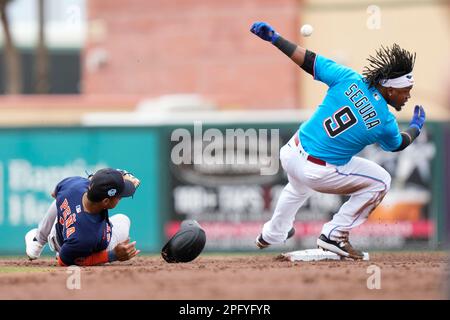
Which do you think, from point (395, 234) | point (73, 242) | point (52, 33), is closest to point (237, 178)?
point (395, 234)

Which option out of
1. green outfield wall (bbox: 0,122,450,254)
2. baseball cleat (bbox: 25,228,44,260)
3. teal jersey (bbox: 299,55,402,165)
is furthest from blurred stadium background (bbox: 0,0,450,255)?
teal jersey (bbox: 299,55,402,165)

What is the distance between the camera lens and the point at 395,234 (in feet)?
53.6

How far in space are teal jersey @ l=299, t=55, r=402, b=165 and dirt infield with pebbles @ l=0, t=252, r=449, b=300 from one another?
3.36ft

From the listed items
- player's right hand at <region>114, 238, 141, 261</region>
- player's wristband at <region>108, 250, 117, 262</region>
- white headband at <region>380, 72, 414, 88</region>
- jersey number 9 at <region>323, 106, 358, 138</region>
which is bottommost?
player's wristband at <region>108, 250, 117, 262</region>

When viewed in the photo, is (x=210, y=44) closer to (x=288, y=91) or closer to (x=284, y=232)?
(x=288, y=91)

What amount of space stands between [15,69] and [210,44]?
15.4 ft

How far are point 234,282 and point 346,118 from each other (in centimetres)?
204

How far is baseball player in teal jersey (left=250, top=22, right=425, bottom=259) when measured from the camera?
9.62 meters

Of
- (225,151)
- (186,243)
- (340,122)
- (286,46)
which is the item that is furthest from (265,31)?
(225,151)

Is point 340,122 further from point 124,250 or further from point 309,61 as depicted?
point 124,250

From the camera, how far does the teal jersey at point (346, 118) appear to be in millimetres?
9602

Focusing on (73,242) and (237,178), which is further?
(237,178)

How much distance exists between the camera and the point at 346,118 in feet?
31.6

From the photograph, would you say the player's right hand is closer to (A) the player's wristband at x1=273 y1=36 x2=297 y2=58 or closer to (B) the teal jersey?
(B) the teal jersey
